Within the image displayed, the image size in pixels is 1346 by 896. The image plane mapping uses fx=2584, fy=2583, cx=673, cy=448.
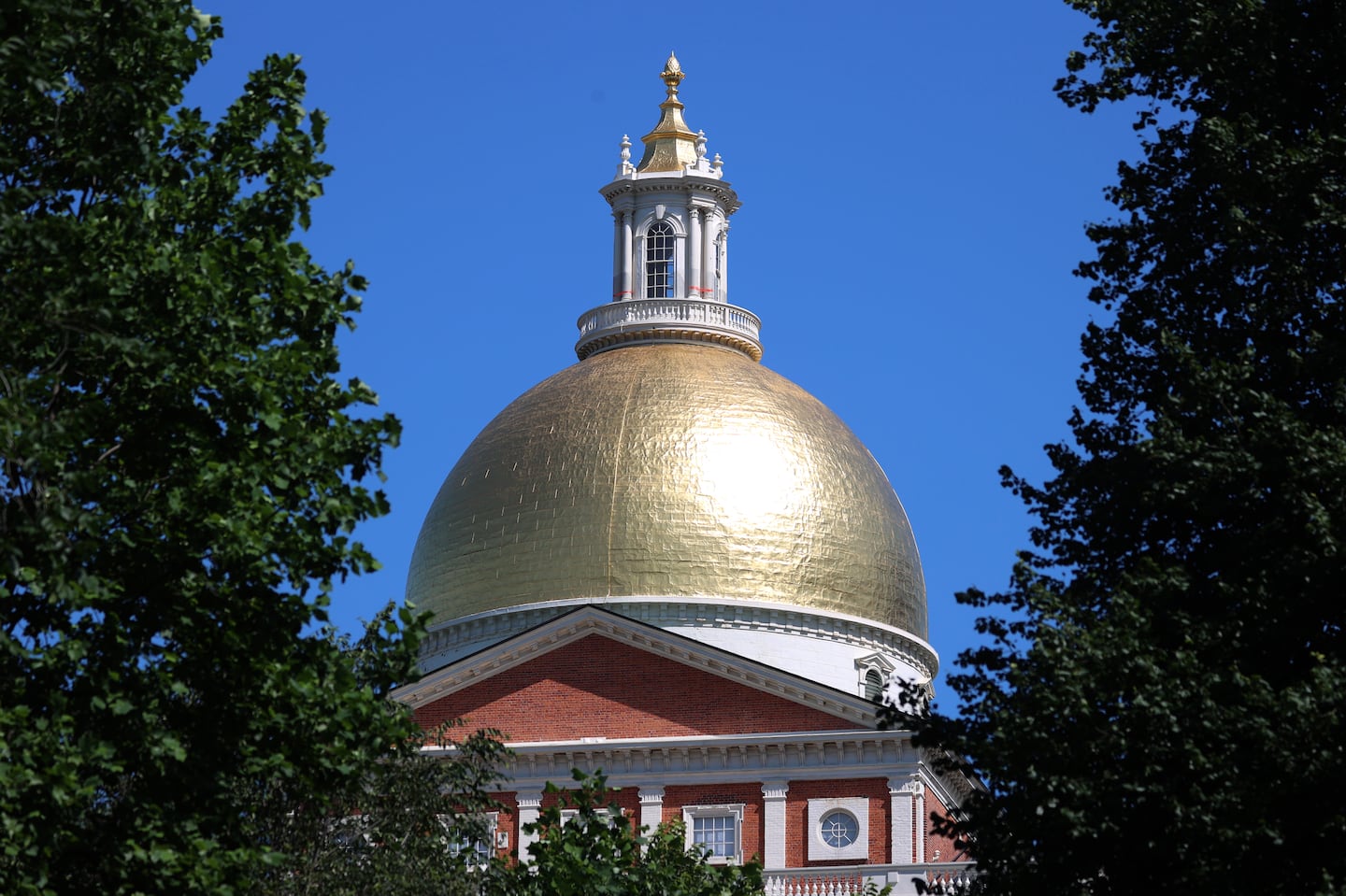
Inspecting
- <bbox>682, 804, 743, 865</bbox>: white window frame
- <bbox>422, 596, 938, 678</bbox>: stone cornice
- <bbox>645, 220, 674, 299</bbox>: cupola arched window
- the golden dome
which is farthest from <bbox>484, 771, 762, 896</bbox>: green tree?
<bbox>645, 220, 674, 299</bbox>: cupola arched window

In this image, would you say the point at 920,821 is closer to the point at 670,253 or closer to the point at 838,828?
the point at 838,828

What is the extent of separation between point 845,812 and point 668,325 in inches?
624

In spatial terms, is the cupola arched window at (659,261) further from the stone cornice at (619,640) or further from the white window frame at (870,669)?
the stone cornice at (619,640)

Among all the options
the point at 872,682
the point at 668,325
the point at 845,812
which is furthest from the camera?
the point at 668,325

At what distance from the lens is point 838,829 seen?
56.2 metres

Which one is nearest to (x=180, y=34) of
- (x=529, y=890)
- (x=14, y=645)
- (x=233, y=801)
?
(x=14, y=645)

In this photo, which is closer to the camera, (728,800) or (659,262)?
(728,800)

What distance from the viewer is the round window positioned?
55.9 metres

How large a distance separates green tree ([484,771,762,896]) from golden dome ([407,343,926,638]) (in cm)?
2047

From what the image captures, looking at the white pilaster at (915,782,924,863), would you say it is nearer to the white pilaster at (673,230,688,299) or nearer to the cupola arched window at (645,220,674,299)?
the white pilaster at (673,230,688,299)

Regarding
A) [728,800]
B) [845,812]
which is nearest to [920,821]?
[845,812]

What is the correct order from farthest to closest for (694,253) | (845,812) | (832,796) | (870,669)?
(694,253), (870,669), (832,796), (845,812)

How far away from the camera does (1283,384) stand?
26.3m

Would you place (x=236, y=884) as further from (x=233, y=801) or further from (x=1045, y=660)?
(x=1045, y=660)
